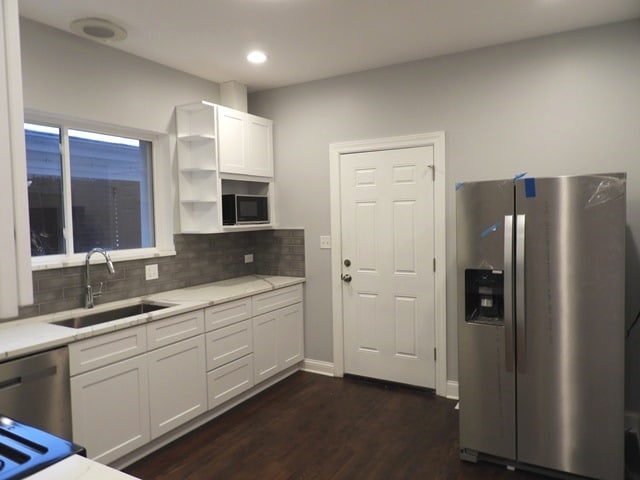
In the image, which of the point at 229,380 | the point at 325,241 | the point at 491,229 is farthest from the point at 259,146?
the point at 491,229

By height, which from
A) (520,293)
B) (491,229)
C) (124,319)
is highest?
(491,229)

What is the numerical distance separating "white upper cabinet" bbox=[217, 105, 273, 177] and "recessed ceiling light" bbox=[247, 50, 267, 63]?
0.45m

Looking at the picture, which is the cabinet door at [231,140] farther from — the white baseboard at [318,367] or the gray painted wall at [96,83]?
the white baseboard at [318,367]

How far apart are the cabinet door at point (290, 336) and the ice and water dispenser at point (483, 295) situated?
177 cm

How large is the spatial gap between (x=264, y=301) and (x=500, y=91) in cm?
249

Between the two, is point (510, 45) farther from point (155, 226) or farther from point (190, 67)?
point (155, 226)

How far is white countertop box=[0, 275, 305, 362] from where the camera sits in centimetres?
213

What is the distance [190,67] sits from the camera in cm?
356

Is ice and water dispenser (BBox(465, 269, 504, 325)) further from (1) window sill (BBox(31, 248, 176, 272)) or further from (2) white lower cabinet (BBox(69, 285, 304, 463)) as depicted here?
(1) window sill (BBox(31, 248, 176, 272))

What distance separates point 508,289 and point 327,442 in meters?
1.54

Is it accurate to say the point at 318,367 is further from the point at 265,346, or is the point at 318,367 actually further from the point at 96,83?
the point at 96,83

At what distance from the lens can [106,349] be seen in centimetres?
241

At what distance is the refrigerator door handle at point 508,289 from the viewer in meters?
2.46

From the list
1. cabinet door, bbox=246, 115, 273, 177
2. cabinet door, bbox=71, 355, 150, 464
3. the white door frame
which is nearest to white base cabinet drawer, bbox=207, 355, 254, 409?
cabinet door, bbox=71, 355, 150, 464
